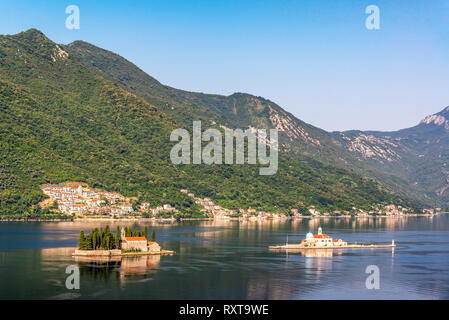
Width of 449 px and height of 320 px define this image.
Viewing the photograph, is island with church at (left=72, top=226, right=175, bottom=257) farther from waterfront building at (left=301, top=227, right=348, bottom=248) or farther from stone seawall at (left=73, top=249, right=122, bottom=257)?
waterfront building at (left=301, top=227, right=348, bottom=248)

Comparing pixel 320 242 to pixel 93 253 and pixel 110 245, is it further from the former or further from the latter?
pixel 93 253

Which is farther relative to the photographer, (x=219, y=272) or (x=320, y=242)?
(x=320, y=242)

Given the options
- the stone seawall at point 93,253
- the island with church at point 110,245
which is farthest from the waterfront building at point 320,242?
the stone seawall at point 93,253

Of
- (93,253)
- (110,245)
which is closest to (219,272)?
(110,245)

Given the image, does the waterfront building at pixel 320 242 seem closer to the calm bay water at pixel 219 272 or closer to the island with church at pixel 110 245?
the calm bay water at pixel 219 272

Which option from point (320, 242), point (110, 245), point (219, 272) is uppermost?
point (110, 245)

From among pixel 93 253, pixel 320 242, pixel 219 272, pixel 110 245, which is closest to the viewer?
pixel 219 272

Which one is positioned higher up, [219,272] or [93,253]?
[93,253]
